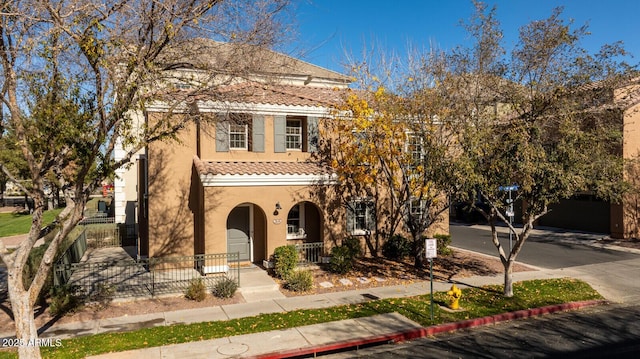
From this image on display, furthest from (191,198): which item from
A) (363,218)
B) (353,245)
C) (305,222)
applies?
(363,218)

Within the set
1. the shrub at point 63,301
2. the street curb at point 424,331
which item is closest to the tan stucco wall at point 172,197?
the shrub at point 63,301

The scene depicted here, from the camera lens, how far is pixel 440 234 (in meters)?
19.3

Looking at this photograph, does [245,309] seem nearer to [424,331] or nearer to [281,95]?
[424,331]

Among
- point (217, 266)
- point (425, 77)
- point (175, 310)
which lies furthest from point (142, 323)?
point (425, 77)

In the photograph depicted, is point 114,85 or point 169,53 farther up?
point 169,53

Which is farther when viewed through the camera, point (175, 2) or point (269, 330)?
point (269, 330)

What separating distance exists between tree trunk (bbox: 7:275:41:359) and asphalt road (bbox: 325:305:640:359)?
5.88 m

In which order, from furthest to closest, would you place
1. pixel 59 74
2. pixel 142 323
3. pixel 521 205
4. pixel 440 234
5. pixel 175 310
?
pixel 521 205 < pixel 440 234 < pixel 175 310 < pixel 142 323 < pixel 59 74

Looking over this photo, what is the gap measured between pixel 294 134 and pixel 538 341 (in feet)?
38.9

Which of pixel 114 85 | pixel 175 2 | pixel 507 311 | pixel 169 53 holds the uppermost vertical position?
pixel 175 2

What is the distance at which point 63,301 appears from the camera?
36.6ft

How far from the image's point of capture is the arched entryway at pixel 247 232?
1684 centimetres

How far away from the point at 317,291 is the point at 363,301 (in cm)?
182

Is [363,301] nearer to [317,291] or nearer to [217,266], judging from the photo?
[317,291]
